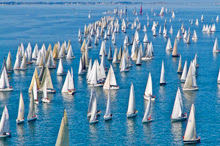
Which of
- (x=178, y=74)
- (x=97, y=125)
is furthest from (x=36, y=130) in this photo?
(x=178, y=74)

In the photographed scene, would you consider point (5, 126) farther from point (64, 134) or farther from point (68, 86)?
point (68, 86)

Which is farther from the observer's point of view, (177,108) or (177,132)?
(177,108)

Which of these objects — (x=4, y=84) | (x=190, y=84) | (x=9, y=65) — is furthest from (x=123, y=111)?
(x=9, y=65)

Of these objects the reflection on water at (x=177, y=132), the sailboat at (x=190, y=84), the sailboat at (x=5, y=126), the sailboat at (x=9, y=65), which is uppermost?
the sailboat at (x=9, y=65)

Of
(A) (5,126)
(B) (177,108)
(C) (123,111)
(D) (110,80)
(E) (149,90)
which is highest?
(D) (110,80)

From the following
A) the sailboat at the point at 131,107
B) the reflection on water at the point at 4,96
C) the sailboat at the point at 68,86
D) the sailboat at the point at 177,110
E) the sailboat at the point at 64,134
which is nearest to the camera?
the sailboat at the point at 64,134

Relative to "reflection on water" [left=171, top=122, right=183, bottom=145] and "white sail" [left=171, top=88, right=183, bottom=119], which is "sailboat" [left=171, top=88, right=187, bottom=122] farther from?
A: "reflection on water" [left=171, top=122, right=183, bottom=145]

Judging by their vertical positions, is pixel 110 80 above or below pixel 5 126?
above

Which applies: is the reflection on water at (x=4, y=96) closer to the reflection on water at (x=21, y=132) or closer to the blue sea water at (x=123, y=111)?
the blue sea water at (x=123, y=111)

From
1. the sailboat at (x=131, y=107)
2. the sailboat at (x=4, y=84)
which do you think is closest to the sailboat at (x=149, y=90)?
the sailboat at (x=131, y=107)

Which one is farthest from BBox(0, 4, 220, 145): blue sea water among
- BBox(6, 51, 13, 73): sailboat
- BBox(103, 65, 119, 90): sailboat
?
BBox(6, 51, 13, 73): sailboat

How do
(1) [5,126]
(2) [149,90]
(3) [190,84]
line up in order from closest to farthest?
(1) [5,126], (2) [149,90], (3) [190,84]

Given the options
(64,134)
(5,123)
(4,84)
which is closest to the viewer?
(64,134)

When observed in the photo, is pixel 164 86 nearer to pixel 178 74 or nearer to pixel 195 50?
pixel 178 74
